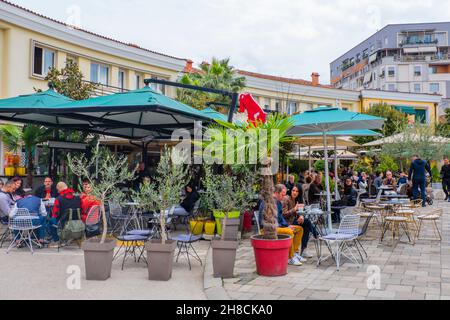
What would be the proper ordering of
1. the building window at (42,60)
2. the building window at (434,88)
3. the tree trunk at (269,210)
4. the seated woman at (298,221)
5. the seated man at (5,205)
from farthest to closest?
the building window at (434,88) < the building window at (42,60) < the seated man at (5,205) < the seated woman at (298,221) < the tree trunk at (269,210)

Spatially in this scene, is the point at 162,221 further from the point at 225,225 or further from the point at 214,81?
the point at 214,81

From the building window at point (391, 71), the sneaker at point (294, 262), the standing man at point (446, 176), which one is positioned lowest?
the sneaker at point (294, 262)

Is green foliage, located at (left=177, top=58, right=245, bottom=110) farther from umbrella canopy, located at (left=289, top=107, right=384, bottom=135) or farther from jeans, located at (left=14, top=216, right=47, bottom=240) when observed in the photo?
jeans, located at (left=14, top=216, right=47, bottom=240)

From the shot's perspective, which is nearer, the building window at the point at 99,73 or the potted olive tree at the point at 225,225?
the potted olive tree at the point at 225,225

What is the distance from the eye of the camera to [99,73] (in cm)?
2247

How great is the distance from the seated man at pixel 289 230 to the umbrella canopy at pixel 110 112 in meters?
2.83

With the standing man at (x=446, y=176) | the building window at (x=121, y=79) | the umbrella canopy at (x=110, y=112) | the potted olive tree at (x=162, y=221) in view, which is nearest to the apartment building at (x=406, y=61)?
the building window at (x=121, y=79)

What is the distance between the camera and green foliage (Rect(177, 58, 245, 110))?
23.6m

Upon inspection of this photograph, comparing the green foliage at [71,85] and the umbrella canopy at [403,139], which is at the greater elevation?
the green foliage at [71,85]

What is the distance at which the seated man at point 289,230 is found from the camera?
6.98 meters

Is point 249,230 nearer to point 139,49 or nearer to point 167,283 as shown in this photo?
point 167,283

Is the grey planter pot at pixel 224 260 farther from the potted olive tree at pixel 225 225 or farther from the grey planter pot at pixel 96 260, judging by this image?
the grey planter pot at pixel 96 260

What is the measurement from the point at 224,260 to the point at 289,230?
4.42 ft

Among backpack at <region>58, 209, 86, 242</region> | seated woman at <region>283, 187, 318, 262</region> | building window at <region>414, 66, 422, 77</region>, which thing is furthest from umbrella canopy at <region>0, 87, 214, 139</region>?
building window at <region>414, 66, 422, 77</region>
